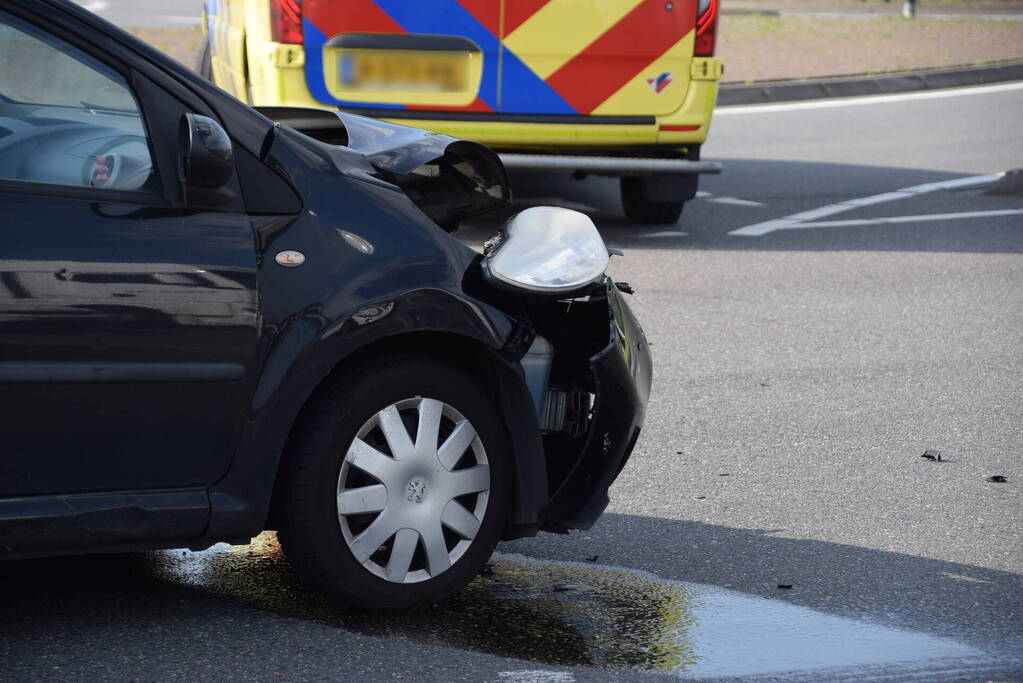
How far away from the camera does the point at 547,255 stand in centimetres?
373

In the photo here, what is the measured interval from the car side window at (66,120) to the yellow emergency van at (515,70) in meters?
4.74

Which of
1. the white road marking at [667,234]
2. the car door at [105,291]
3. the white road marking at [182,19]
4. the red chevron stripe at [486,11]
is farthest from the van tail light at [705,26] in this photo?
the white road marking at [182,19]

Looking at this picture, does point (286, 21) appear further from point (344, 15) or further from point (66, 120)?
point (66, 120)

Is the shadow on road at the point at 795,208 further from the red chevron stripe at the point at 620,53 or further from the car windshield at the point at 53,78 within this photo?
the car windshield at the point at 53,78

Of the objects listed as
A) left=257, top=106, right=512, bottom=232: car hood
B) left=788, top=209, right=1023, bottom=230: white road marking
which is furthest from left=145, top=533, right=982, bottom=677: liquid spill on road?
left=788, top=209, right=1023, bottom=230: white road marking

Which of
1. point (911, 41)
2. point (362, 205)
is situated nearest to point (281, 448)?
point (362, 205)

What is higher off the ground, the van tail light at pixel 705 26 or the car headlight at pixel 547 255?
the car headlight at pixel 547 255

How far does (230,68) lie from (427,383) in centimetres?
626

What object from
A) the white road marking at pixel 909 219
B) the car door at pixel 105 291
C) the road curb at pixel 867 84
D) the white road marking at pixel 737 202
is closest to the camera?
the car door at pixel 105 291

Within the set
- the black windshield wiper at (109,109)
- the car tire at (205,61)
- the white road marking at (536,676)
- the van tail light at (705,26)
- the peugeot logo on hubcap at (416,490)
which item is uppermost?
the black windshield wiper at (109,109)

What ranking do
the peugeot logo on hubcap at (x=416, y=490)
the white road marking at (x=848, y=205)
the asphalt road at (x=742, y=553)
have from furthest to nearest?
the white road marking at (x=848, y=205), the peugeot logo on hubcap at (x=416, y=490), the asphalt road at (x=742, y=553)

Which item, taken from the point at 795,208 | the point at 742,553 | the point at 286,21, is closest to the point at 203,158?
the point at 742,553

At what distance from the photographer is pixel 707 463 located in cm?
512

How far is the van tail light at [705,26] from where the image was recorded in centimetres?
862
